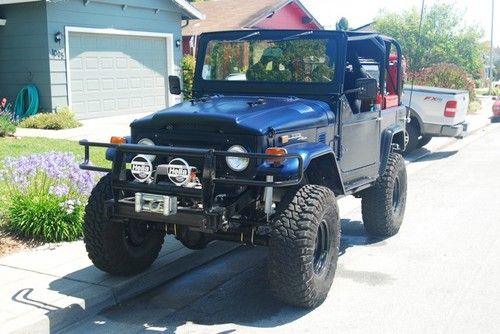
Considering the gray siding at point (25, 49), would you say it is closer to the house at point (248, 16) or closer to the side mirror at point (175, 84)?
the house at point (248, 16)

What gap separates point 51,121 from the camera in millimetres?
13648

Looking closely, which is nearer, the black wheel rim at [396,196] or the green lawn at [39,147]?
the black wheel rim at [396,196]

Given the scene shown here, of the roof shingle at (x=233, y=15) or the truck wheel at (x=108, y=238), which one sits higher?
the roof shingle at (x=233, y=15)

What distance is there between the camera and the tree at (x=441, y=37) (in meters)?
34.1

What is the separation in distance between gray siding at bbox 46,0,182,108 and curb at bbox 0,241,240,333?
10006 mm

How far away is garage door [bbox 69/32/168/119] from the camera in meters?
15.2

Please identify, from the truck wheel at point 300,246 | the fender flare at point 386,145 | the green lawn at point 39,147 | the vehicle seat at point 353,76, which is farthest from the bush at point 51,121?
the truck wheel at point 300,246

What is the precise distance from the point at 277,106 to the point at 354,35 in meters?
1.27

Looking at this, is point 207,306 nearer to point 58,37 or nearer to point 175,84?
point 175,84

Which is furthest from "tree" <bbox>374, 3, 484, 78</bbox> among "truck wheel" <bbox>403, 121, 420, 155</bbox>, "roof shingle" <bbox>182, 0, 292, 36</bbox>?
"truck wheel" <bbox>403, 121, 420, 155</bbox>

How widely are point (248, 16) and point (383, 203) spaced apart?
18.9 meters

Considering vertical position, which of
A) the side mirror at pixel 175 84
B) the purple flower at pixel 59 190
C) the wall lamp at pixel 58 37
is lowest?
the purple flower at pixel 59 190

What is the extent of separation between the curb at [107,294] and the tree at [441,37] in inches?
1175

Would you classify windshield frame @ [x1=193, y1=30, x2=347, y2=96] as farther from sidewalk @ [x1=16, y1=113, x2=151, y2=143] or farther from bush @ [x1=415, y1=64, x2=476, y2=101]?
bush @ [x1=415, y1=64, x2=476, y2=101]
